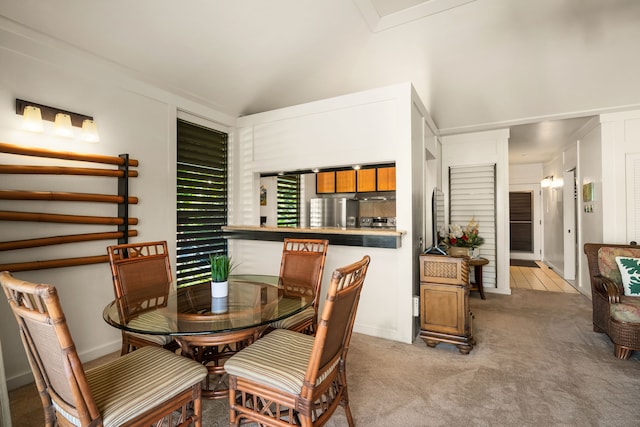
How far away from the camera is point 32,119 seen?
2.18m

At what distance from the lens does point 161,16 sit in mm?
2490

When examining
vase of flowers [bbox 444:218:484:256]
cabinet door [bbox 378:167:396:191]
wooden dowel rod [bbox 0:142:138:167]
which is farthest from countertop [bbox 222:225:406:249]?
cabinet door [bbox 378:167:396:191]

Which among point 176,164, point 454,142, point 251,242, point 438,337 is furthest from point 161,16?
point 454,142

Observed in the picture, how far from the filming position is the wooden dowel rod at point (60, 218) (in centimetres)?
213

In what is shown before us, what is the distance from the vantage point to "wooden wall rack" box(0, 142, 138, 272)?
2146mm

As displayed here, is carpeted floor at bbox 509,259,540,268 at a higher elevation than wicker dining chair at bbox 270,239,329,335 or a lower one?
lower

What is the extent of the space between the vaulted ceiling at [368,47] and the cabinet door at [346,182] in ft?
6.73

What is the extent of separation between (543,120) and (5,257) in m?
5.96

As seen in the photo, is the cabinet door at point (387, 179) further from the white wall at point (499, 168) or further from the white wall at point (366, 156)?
the white wall at point (366, 156)

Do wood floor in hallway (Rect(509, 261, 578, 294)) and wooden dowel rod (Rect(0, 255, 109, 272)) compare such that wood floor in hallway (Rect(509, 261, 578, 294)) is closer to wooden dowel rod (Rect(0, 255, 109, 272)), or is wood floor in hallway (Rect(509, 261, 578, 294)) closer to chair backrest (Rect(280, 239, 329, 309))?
chair backrest (Rect(280, 239, 329, 309))

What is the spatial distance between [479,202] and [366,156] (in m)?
2.80

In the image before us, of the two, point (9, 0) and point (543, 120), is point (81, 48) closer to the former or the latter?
point (9, 0)

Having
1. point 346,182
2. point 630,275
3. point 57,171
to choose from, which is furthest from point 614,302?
point 57,171

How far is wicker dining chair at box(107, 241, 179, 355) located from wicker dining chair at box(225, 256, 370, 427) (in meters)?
0.53
